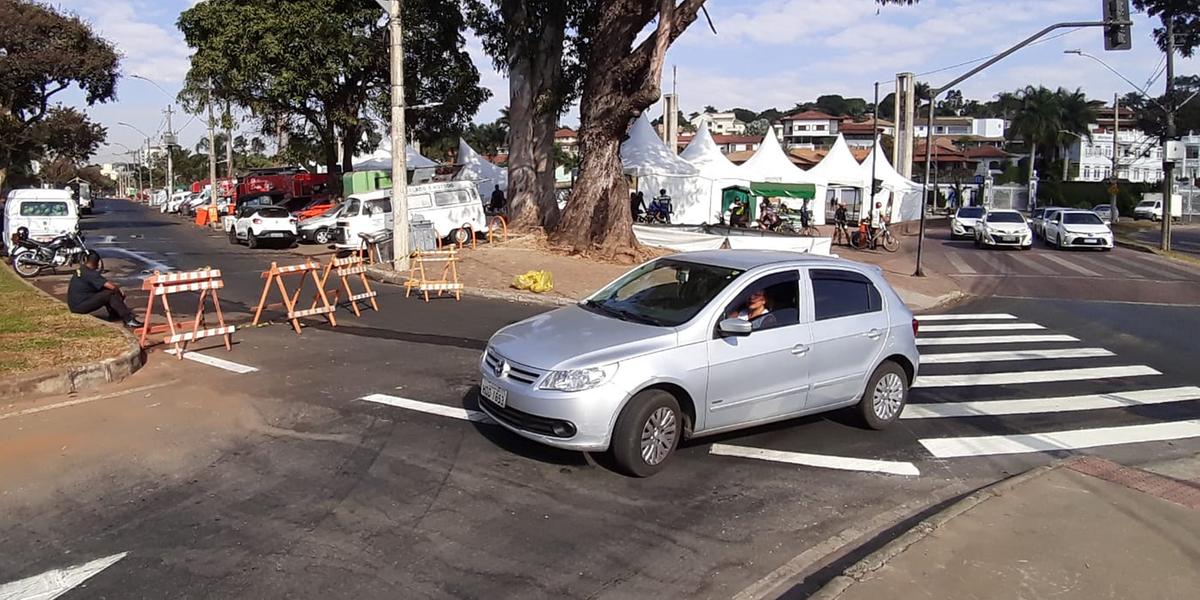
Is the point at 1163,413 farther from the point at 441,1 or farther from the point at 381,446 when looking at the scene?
the point at 441,1

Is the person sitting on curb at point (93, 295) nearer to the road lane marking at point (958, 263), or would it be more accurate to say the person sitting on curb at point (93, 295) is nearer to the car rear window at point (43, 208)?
the car rear window at point (43, 208)

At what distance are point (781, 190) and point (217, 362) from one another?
32821 mm

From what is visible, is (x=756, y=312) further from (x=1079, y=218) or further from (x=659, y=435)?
(x=1079, y=218)

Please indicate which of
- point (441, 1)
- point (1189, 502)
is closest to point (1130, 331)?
point (1189, 502)

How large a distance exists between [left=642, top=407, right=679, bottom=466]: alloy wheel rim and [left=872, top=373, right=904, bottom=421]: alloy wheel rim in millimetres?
2241

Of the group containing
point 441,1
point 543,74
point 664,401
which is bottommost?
point 664,401

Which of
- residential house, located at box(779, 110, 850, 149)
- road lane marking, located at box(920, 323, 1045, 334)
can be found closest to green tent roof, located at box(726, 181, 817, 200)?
road lane marking, located at box(920, 323, 1045, 334)

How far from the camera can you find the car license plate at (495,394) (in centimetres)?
608

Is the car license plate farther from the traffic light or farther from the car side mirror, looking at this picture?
the traffic light

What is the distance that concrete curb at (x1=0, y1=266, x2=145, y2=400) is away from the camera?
7930mm

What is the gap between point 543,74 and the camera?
25641 mm

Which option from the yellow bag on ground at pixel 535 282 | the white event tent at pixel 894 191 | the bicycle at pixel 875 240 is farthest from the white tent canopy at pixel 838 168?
the yellow bag on ground at pixel 535 282

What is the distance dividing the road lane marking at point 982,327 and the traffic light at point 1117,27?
7433 millimetres

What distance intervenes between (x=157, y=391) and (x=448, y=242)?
1790 cm
